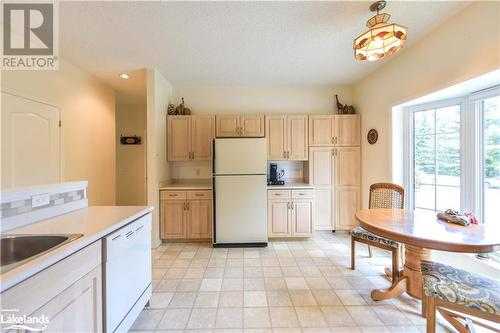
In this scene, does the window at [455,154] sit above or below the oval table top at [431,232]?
above

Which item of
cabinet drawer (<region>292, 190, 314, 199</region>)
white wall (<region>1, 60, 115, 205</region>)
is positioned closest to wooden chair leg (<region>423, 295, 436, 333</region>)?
cabinet drawer (<region>292, 190, 314, 199</region>)

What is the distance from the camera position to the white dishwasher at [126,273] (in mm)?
1302

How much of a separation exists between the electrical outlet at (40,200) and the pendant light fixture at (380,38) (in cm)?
261

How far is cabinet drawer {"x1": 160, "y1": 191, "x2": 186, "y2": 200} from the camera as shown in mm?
3268

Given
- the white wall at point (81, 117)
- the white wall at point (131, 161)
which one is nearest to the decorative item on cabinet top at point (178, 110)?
the white wall at point (81, 117)

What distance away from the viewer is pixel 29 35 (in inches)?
85.7

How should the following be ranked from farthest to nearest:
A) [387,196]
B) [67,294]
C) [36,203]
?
[387,196] → [36,203] → [67,294]

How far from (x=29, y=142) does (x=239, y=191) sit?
2488 millimetres

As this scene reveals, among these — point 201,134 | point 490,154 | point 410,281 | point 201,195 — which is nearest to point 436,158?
point 490,154

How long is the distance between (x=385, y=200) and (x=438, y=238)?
1.18m

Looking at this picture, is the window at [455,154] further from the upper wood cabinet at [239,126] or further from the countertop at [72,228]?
the countertop at [72,228]

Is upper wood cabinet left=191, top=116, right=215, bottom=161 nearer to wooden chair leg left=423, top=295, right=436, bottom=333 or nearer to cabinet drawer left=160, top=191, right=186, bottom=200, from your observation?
cabinet drawer left=160, top=191, right=186, bottom=200

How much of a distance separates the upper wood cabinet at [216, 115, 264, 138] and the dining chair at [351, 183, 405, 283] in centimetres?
191

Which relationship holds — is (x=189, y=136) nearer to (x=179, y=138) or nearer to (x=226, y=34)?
(x=179, y=138)
